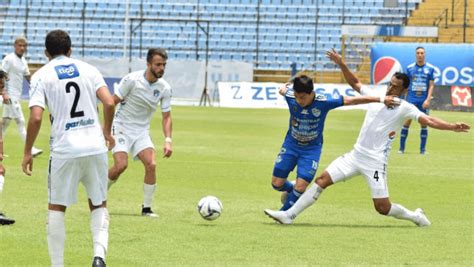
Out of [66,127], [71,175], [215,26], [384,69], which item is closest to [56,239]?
[71,175]

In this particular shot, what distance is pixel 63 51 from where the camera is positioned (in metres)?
9.06

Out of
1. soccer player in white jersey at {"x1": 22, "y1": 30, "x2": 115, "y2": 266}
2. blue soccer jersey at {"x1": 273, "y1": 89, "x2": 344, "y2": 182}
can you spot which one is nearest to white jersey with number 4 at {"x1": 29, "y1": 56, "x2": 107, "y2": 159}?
soccer player in white jersey at {"x1": 22, "y1": 30, "x2": 115, "y2": 266}

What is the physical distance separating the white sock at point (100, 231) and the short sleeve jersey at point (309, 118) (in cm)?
425

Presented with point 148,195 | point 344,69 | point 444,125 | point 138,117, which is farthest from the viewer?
point 138,117

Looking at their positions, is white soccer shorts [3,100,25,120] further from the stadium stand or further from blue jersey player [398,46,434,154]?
the stadium stand

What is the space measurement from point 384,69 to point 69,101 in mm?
37718

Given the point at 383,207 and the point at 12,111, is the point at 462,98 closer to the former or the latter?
the point at 12,111

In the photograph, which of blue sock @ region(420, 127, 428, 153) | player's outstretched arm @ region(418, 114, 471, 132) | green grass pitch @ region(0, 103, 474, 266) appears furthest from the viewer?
blue sock @ region(420, 127, 428, 153)

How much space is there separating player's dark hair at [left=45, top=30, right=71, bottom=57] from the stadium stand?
1764 inches

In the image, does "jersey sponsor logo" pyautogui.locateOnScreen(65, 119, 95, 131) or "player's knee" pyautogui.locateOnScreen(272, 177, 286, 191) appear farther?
"player's knee" pyautogui.locateOnScreen(272, 177, 286, 191)

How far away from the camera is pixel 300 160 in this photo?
13477 millimetres

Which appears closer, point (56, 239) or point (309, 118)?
point (56, 239)

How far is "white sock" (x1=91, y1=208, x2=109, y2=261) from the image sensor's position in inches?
361

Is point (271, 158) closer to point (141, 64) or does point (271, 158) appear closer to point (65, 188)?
point (65, 188)
